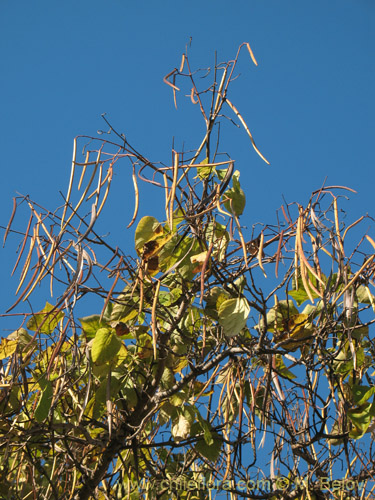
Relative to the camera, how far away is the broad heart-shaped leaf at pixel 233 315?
A: 1133mm

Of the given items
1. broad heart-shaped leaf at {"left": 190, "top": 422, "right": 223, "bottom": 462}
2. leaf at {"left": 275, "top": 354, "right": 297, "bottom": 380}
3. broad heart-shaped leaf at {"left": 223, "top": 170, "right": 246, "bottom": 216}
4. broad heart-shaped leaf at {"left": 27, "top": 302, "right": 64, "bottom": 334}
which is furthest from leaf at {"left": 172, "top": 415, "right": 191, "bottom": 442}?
broad heart-shaped leaf at {"left": 223, "top": 170, "right": 246, "bottom": 216}

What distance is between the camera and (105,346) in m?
1.22

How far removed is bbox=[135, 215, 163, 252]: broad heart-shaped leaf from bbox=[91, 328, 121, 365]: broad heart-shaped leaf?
166mm

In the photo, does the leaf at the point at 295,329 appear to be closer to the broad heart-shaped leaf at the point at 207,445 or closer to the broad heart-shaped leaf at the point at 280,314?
the broad heart-shaped leaf at the point at 280,314

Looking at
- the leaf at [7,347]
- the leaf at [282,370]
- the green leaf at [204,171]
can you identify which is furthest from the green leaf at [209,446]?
the green leaf at [204,171]

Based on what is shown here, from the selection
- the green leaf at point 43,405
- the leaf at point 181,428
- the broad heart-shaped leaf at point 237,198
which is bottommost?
the green leaf at point 43,405

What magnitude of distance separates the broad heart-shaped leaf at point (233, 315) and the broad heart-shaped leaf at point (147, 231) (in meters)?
0.19

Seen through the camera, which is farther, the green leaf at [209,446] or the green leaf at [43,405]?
the green leaf at [209,446]

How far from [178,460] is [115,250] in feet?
2.50

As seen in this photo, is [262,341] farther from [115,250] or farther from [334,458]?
[334,458]

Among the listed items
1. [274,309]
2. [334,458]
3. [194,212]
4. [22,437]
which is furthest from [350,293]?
[22,437]

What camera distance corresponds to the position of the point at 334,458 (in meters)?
1.65

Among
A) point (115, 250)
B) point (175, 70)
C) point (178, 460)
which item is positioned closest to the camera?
point (115, 250)

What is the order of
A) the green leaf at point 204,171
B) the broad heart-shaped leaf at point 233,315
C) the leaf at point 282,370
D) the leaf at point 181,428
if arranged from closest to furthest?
1. the broad heart-shaped leaf at point 233,315
2. the green leaf at point 204,171
3. the leaf at point 181,428
4. the leaf at point 282,370
